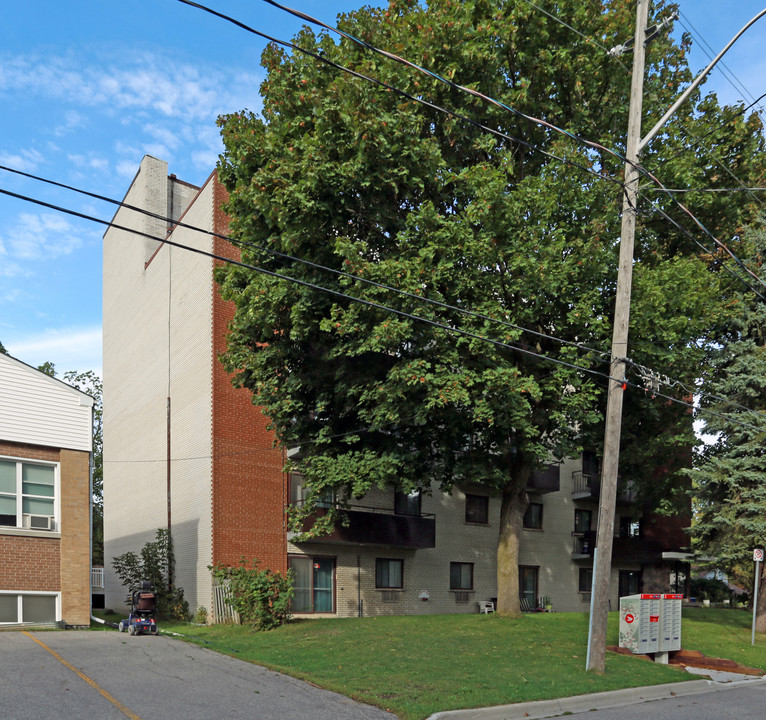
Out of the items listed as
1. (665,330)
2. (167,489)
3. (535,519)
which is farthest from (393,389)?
(535,519)

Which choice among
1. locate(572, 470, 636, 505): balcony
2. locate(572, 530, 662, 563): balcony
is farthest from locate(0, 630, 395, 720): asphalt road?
locate(572, 470, 636, 505): balcony

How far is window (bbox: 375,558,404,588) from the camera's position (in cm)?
2988

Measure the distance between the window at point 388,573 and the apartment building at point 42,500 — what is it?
11591 mm

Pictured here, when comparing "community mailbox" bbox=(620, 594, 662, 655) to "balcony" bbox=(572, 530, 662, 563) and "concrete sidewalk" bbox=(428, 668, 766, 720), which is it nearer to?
"concrete sidewalk" bbox=(428, 668, 766, 720)

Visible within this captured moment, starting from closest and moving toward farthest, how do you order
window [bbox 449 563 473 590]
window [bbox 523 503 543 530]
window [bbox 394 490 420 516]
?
window [bbox 394 490 420 516]
window [bbox 449 563 473 590]
window [bbox 523 503 543 530]

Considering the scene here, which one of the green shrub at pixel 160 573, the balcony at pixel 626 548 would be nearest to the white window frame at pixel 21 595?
the green shrub at pixel 160 573

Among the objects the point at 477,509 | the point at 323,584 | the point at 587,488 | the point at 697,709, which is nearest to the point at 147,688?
the point at 697,709

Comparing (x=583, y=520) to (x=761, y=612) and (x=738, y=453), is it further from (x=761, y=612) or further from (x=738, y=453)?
(x=738, y=453)

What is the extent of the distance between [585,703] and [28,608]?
14.9 metres

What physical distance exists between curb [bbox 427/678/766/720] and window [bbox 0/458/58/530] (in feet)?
46.6

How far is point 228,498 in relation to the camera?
25859 millimetres

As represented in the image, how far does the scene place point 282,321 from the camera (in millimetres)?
20562

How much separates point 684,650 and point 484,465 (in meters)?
6.65

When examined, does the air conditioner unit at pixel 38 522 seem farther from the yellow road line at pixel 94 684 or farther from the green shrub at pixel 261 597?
the green shrub at pixel 261 597
